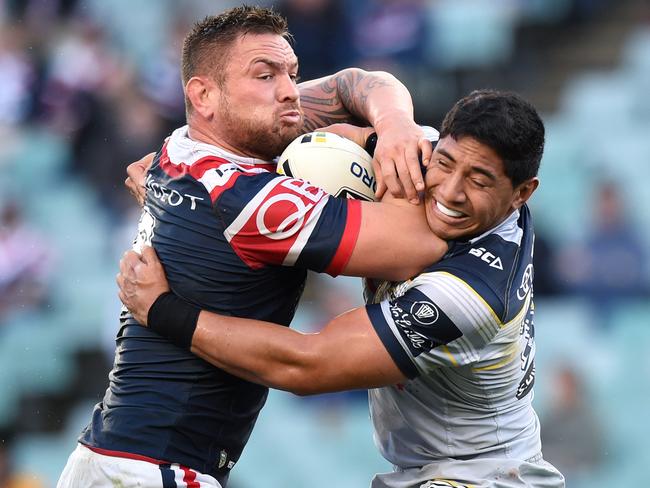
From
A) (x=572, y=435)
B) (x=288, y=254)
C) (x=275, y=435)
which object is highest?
(x=288, y=254)

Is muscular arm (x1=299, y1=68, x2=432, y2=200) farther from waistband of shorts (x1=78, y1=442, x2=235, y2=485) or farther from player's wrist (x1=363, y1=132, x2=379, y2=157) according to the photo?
waistband of shorts (x1=78, y1=442, x2=235, y2=485)

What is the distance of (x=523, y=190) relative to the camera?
4527 millimetres

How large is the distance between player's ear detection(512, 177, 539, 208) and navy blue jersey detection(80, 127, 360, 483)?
67 centimetres

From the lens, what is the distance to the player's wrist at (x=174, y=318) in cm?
447

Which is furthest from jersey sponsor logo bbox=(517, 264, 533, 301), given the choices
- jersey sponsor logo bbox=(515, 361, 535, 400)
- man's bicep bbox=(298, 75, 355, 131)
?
man's bicep bbox=(298, 75, 355, 131)

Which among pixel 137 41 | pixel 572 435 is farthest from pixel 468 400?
pixel 137 41

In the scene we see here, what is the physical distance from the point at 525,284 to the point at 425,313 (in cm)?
54

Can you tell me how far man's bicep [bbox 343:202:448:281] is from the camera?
437 centimetres

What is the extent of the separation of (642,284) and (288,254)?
682cm

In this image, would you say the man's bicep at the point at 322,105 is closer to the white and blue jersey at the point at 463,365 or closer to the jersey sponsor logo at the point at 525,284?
the white and blue jersey at the point at 463,365

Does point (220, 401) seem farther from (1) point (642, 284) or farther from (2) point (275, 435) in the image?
(1) point (642, 284)

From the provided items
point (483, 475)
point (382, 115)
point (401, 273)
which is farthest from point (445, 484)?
point (382, 115)

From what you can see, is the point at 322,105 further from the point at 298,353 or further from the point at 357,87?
the point at 298,353

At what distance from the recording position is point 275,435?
1016 cm
